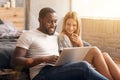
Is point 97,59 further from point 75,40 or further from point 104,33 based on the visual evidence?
point 104,33

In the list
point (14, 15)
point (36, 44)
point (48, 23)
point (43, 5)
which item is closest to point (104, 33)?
point (43, 5)

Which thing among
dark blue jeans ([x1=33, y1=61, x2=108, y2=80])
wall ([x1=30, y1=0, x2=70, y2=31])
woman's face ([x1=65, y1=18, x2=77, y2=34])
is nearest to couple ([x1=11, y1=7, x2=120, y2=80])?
dark blue jeans ([x1=33, y1=61, x2=108, y2=80])

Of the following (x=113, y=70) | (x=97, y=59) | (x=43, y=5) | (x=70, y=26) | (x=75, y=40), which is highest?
(x=43, y=5)

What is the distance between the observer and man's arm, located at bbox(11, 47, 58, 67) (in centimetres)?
213

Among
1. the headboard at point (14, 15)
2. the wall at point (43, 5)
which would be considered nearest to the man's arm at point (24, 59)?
the headboard at point (14, 15)

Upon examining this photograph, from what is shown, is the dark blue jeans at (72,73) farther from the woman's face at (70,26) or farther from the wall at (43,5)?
the wall at (43,5)

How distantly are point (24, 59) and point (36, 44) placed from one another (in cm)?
19

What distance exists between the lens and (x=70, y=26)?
2768 mm

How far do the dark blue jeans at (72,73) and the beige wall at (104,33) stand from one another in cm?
315

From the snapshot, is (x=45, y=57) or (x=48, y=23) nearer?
(x=45, y=57)

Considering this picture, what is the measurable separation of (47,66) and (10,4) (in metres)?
2.76

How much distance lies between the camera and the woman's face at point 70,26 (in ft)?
9.07

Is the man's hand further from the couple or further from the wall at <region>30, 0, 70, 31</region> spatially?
the wall at <region>30, 0, 70, 31</region>

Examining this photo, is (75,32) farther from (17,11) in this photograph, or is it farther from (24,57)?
(17,11)
